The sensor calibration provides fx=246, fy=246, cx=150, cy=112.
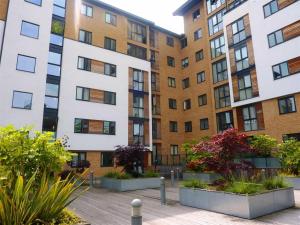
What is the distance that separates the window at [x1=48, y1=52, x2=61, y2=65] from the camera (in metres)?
23.2

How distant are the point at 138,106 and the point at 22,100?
40.3ft

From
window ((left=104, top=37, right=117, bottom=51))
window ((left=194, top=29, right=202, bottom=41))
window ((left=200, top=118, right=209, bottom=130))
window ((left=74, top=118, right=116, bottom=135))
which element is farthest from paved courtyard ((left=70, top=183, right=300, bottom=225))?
window ((left=194, top=29, right=202, bottom=41))

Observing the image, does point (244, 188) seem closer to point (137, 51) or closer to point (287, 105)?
point (287, 105)

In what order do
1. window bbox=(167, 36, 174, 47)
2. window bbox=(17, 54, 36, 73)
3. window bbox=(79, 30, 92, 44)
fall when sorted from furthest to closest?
window bbox=(167, 36, 174, 47) → window bbox=(79, 30, 92, 44) → window bbox=(17, 54, 36, 73)

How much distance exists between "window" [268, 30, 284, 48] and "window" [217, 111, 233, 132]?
26.4 feet

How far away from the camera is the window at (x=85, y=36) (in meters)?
26.0

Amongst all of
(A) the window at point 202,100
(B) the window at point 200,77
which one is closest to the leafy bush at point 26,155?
(A) the window at point 202,100

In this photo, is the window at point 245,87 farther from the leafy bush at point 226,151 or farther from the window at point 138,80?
the leafy bush at point 226,151

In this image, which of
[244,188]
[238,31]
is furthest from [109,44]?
[244,188]

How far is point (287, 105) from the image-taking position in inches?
818

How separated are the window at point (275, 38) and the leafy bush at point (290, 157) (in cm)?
982

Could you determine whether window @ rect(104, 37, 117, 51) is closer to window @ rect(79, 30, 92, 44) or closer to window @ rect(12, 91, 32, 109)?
window @ rect(79, 30, 92, 44)

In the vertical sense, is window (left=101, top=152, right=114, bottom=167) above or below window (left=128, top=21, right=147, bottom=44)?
below

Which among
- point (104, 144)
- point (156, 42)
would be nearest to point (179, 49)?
point (156, 42)
